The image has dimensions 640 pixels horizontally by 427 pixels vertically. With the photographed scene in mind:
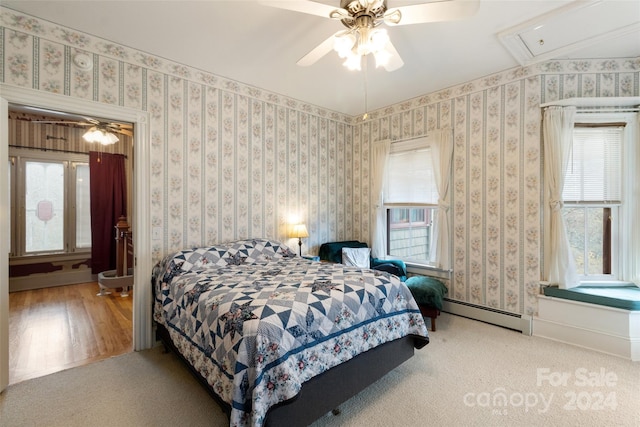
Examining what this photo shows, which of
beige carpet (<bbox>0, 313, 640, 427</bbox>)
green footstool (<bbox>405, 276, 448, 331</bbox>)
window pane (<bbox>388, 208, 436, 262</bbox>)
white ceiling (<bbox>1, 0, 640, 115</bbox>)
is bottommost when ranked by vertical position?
beige carpet (<bbox>0, 313, 640, 427</bbox>)

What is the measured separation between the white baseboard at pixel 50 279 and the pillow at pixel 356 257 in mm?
4669

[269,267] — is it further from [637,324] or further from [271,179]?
[637,324]

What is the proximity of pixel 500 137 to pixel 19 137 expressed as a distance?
23.0 ft

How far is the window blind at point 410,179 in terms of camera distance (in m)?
3.80

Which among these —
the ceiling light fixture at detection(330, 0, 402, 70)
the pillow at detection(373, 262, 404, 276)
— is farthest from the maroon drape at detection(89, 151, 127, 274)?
the ceiling light fixture at detection(330, 0, 402, 70)

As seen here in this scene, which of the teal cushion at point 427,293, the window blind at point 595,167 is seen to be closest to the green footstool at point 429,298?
the teal cushion at point 427,293

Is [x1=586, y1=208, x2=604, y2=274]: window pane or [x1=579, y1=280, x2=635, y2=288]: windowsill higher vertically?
[x1=586, y1=208, x2=604, y2=274]: window pane

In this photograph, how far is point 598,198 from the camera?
2896 mm

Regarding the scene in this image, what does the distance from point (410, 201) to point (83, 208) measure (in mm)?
5764

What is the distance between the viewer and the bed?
1.44 metres

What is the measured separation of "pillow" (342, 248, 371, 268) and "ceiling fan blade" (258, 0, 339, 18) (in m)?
2.88

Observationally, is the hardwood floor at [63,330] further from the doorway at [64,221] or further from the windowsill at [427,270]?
the windowsill at [427,270]

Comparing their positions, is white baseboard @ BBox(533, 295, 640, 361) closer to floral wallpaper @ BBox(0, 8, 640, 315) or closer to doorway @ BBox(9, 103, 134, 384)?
floral wallpaper @ BBox(0, 8, 640, 315)

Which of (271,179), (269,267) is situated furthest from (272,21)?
(269,267)
